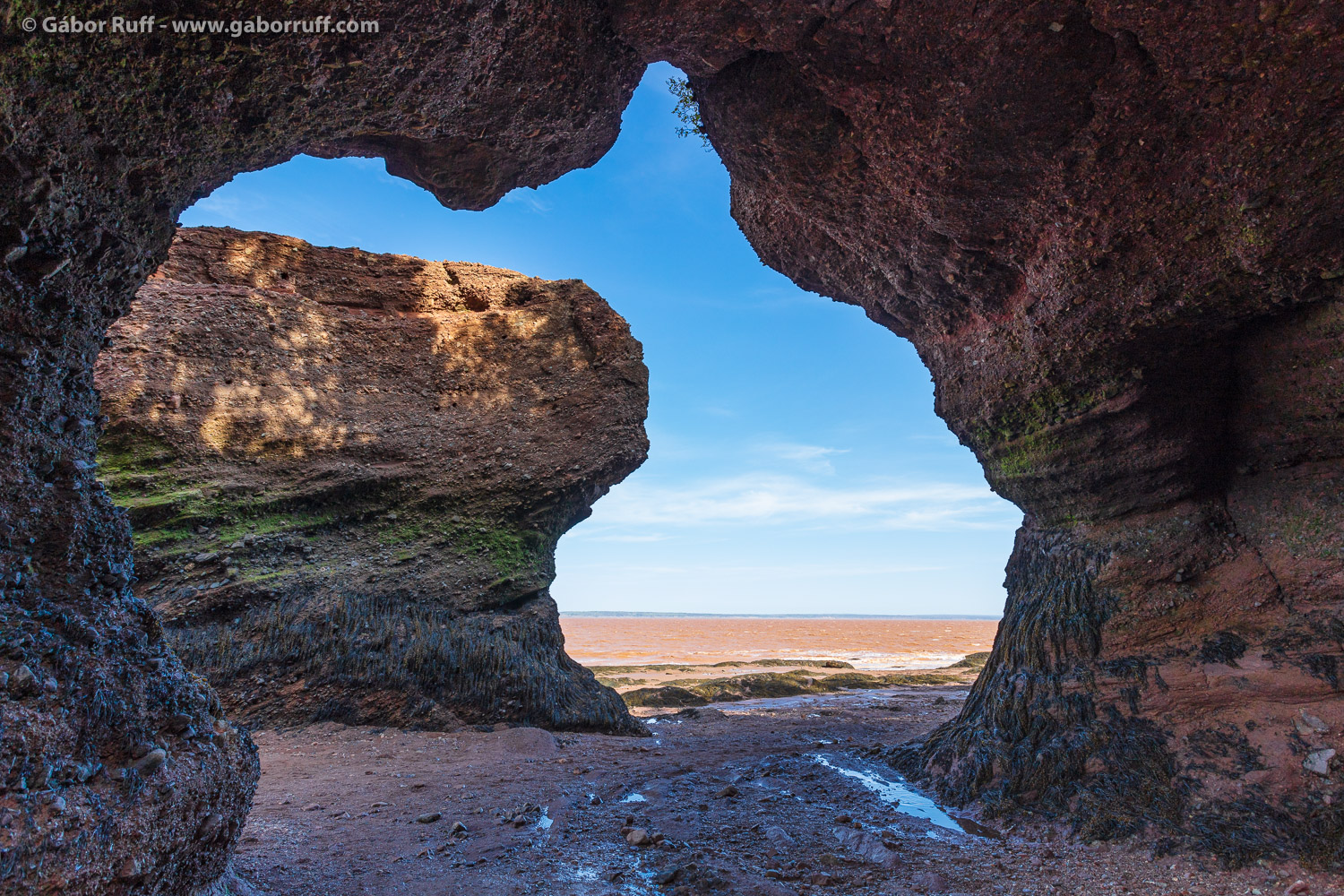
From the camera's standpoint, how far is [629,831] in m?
4.30

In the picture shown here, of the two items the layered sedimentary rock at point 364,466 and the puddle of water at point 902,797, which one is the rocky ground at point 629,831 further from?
the layered sedimentary rock at point 364,466

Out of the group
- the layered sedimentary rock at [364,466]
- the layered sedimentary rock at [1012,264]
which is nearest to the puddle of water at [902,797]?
the layered sedimentary rock at [1012,264]

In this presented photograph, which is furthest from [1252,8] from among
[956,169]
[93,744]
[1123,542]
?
[93,744]

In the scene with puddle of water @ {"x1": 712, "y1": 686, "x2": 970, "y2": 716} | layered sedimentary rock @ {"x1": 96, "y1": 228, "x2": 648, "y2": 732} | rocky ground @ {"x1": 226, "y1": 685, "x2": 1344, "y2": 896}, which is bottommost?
puddle of water @ {"x1": 712, "y1": 686, "x2": 970, "y2": 716}

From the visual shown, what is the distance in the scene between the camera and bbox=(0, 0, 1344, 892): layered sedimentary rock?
253cm

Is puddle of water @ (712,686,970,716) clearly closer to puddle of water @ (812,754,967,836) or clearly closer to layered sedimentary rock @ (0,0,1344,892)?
puddle of water @ (812,754,967,836)

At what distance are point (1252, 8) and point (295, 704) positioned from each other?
931 centimetres

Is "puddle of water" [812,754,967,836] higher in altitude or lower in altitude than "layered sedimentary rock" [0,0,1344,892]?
lower

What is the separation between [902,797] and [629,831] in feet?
7.69

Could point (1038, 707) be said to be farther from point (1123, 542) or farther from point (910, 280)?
point (910, 280)

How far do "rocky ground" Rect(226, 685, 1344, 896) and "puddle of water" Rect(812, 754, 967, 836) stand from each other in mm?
24

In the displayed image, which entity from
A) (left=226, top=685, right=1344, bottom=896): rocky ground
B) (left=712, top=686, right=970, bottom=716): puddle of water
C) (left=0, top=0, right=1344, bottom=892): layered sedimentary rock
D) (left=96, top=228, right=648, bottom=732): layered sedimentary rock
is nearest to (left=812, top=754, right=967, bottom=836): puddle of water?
(left=226, top=685, right=1344, bottom=896): rocky ground

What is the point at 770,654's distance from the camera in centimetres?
2534

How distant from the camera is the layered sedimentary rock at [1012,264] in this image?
2529 mm
